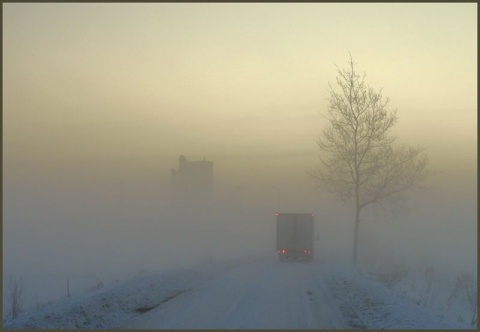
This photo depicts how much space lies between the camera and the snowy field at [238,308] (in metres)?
15.5

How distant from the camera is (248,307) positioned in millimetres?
18391

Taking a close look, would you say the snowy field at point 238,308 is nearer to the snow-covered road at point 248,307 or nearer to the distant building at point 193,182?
the snow-covered road at point 248,307

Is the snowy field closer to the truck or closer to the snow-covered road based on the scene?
the snow-covered road

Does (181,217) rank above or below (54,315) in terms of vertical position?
below

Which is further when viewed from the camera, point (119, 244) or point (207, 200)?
point (207, 200)

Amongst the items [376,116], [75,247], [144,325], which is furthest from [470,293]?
[75,247]

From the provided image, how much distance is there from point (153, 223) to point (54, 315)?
404ft

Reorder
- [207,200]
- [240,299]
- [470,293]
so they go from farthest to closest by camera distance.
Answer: [207,200] → [470,293] → [240,299]

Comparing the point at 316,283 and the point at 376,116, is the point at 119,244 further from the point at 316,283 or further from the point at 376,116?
the point at 316,283

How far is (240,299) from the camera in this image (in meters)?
20.4

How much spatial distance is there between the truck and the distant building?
8477 centimetres

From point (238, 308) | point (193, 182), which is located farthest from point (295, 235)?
point (193, 182)

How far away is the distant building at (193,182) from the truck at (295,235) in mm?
84775

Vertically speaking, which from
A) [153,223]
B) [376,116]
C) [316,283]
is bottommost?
[153,223]
